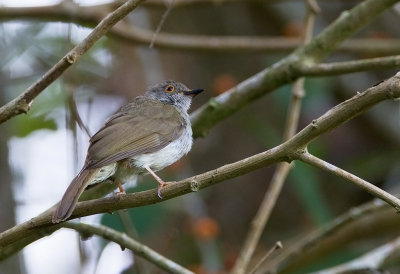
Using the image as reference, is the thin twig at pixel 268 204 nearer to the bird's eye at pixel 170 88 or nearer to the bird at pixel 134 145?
the bird at pixel 134 145

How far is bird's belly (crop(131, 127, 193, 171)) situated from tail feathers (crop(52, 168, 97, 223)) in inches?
18.8

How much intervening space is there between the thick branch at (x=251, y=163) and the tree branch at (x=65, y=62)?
22.2 inches

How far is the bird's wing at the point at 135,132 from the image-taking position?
4.11 meters

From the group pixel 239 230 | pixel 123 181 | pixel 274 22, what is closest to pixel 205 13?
pixel 274 22

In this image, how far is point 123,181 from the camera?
4.46m

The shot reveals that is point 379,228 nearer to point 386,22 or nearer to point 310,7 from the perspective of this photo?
point 310,7

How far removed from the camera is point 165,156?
14.9ft

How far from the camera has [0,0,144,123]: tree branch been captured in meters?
3.15

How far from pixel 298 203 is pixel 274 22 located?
2.04m

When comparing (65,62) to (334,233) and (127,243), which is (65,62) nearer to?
(127,243)

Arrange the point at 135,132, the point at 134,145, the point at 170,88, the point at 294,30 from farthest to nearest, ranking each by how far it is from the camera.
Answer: the point at 294,30, the point at 170,88, the point at 135,132, the point at 134,145

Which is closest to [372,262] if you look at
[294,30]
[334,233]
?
[334,233]

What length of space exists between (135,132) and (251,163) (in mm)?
1673

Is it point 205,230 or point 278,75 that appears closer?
point 278,75
